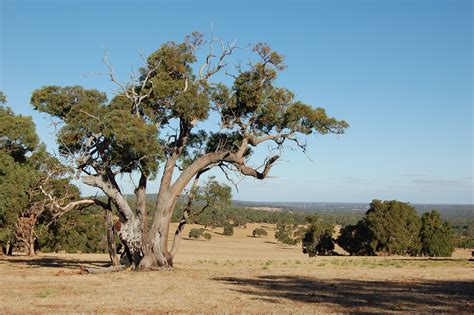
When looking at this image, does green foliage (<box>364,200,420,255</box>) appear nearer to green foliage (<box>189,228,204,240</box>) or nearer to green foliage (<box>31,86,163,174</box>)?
green foliage (<box>189,228,204,240</box>)

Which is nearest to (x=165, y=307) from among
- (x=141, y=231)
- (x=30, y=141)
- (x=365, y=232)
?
(x=141, y=231)

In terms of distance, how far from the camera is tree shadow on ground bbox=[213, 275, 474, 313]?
1340 centimetres

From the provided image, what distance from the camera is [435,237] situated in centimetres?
6384

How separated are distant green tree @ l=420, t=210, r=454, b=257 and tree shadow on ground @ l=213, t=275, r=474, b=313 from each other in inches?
1880

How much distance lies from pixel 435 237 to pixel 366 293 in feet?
173

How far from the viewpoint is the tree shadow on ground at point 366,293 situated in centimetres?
1340

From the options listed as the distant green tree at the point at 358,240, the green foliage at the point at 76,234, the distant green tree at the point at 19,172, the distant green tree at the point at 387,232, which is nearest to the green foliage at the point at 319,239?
the distant green tree at the point at 358,240

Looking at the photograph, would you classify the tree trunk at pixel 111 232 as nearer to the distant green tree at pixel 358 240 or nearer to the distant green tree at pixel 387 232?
the distant green tree at pixel 387 232

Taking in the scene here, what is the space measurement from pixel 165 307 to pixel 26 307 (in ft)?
12.0

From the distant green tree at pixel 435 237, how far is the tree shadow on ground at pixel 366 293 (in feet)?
157

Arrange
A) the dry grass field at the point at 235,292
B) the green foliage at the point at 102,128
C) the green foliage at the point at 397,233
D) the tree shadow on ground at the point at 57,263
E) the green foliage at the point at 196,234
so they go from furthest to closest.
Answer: the green foliage at the point at 196,234, the green foliage at the point at 397,233, the tree shadow on ground at the point at 57,263, the green foliage at the point at 102,128, the dry grass field at the point at 235,292

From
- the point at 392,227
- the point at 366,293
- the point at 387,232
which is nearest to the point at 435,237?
the point at 392,227

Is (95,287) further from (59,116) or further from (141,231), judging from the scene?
(59,116)

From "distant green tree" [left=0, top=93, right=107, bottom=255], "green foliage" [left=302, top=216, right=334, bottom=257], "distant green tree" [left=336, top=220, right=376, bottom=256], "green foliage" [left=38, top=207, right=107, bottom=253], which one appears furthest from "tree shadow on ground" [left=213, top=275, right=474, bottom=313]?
"green foliage" [left=302, top=216, right=334, bottom=257]
